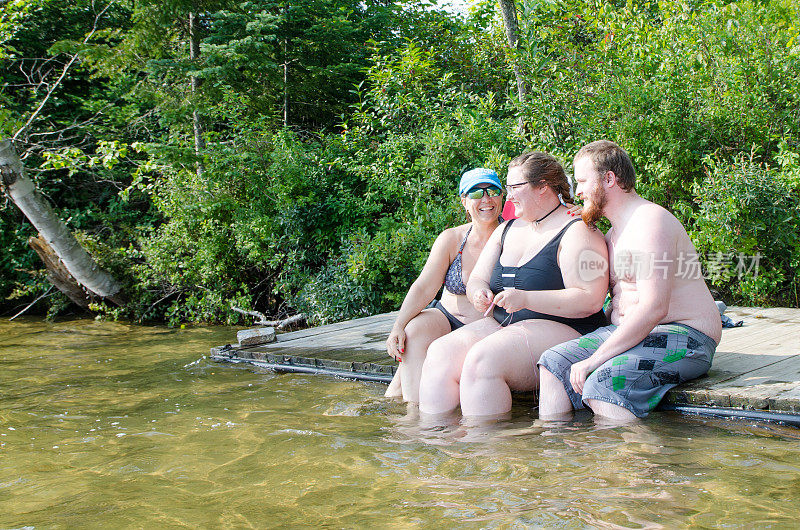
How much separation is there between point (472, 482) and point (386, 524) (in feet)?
1.63

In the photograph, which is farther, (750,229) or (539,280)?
(750,229)

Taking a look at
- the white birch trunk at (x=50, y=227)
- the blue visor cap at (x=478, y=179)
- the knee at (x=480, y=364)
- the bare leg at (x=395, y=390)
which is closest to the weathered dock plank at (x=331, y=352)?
the bare leg at (x=395, y=390)

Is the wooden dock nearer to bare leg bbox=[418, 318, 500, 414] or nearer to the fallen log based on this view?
bare leg bbox=[418, 318, 500, 414]

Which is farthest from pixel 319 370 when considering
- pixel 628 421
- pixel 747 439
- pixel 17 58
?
pixel 17 58

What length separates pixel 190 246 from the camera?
10.2m

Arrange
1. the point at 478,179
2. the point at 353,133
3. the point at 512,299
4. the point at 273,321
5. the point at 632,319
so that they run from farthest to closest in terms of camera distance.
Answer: the point at 353,133 < the point at 273,321 < the point at 478,179 < the point at 512,299 < the point at 632,319

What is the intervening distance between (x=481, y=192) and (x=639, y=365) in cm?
141

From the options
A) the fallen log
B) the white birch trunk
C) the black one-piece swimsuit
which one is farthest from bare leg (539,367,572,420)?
the white birch trunk

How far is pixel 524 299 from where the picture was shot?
3.38m

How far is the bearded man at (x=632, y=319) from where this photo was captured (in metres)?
3.17

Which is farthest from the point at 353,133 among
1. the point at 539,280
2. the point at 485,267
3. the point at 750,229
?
the point at 539,280

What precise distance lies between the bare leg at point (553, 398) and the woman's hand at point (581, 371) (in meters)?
0.11

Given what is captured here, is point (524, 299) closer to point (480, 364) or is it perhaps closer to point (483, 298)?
point (483, 298)

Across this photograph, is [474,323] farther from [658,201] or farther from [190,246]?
[190,246]
